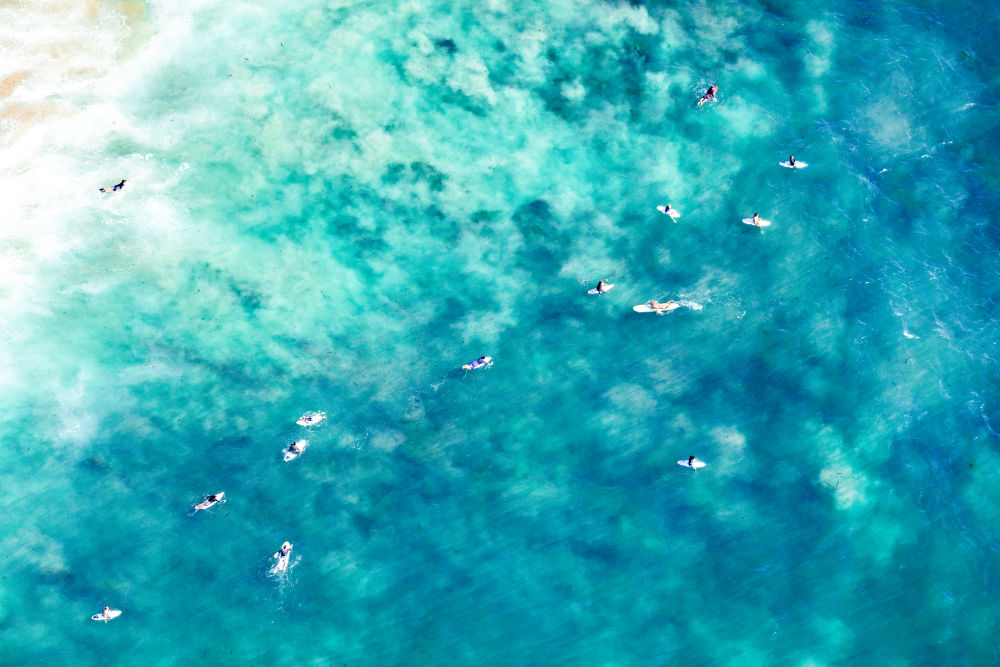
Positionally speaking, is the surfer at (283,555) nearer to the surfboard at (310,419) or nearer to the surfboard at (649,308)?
the surfboard at (310,419)

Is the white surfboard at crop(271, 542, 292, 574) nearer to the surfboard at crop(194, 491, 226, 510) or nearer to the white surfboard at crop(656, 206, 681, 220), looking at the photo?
the surfboard at crop(194, 491, 226, 510)

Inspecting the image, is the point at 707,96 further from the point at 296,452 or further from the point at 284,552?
the point at 284,552

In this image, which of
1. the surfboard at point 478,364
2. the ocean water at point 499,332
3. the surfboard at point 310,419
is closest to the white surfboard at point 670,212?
the ocean water at point 499,332

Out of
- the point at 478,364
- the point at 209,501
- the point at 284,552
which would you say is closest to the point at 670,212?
the point at 478,364

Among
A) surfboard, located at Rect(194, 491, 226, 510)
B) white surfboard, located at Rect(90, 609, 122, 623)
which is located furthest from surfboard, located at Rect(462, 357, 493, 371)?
white surfboard, located at Rect(90, 609, 122, 623)

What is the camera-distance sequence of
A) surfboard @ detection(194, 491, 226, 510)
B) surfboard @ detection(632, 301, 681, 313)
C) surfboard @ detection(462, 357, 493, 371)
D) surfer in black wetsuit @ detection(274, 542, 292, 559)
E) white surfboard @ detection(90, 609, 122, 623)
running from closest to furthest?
white surfboard @ detection(90, 609, 122, 623), surfer in black wetsuit @ detection(274, 542, 292, 559), surfboard @ detection(194, 491, 226, 510), surfboard @ detection(462, 357, 493, 371), surfboard @ detection(632, 301, 681, 313)

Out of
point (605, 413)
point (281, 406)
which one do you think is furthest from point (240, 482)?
point (605, 413)
